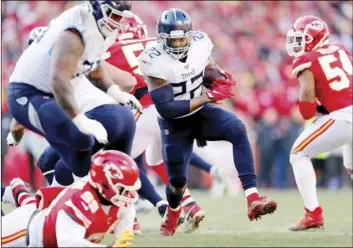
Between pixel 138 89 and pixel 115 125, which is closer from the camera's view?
pixel 115 125

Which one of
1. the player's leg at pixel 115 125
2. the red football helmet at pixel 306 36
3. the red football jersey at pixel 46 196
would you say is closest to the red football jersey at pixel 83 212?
the red football jersey at pixel 46 196

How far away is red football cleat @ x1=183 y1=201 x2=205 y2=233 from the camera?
6.72m

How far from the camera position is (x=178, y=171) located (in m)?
6.45

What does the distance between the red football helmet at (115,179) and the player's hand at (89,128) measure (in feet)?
1.16

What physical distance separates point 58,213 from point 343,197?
7063 millimetres

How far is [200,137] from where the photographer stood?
644 cm

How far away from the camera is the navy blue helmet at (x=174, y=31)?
20.1 ft

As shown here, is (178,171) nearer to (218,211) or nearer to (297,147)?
(297,147)

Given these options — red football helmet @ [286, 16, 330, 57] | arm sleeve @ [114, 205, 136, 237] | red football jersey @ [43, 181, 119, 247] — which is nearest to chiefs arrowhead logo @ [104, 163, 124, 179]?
red football jersey @ [43, 181, 119, 247]

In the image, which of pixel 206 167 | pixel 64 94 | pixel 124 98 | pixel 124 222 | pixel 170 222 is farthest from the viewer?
pixel 206 167

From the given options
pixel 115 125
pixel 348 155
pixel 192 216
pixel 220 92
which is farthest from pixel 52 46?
pixel 348 155

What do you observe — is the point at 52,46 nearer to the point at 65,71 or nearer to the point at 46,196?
the point at 65,71

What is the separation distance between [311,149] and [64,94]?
2.74 meters

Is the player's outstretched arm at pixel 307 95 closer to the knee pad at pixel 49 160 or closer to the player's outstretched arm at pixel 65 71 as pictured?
the knee pad at pixel 49 160
